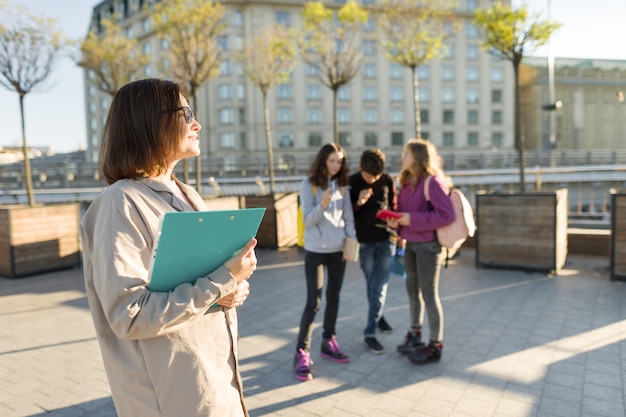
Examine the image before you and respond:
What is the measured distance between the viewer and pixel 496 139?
56812 mm

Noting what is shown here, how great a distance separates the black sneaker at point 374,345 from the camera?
4551mm

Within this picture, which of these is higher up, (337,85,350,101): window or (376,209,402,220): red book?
(337,85,350,101): window

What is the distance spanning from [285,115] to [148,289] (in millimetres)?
51139

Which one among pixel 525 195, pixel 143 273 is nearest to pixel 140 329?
pixel 143 273

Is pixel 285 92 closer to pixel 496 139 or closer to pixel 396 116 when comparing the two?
pixel 396 116

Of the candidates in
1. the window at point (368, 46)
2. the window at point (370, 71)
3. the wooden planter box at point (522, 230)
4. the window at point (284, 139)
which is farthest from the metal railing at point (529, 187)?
the window at point (370, 71)

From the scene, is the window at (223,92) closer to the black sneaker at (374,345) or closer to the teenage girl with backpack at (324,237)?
the teenage girl with backpack at (324,237)

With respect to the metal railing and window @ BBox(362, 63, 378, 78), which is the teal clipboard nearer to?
the metal railing

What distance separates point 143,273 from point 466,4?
2357 inches

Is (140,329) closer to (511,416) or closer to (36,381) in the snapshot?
(511,416)

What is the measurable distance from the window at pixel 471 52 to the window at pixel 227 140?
28.6 m

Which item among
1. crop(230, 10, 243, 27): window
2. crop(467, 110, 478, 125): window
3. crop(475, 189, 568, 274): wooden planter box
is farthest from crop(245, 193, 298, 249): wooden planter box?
crop(467, 110, 478, 125): window

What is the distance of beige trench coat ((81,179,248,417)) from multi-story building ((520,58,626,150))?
58.1 m

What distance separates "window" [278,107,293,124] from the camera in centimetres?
5144
